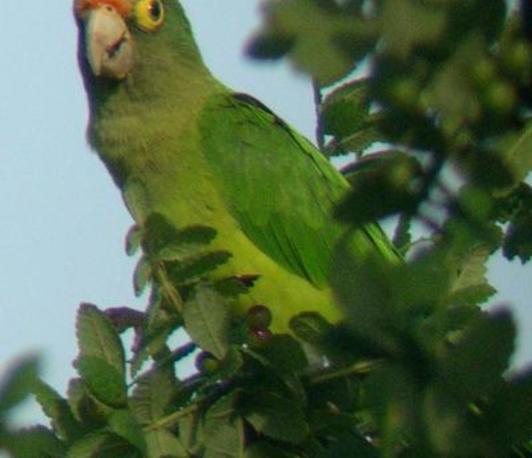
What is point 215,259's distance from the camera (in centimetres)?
249

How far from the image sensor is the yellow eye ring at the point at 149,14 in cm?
462

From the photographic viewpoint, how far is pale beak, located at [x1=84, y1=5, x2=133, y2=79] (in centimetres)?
441

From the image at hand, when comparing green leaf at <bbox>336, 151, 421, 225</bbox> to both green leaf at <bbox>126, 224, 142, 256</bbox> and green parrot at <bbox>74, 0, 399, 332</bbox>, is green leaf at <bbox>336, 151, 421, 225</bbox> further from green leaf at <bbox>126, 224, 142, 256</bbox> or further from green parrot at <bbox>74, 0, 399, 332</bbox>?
green parrot at <bbox>74, 0, 399, 332</bbox>

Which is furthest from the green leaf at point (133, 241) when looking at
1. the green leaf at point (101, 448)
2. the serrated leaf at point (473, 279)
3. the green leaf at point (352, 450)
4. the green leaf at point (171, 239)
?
the green leaf at point (352, 450)

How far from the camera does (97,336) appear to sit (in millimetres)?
2547

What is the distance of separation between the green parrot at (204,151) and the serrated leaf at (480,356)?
2.64 metres

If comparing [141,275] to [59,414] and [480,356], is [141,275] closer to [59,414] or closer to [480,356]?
[59,414]

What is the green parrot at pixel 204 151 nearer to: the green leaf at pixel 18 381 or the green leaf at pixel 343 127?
the green leaf at pixel 343 127

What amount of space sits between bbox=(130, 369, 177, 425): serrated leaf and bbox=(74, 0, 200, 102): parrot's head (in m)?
2.20

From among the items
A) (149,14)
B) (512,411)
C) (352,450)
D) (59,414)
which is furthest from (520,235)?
(149,14)

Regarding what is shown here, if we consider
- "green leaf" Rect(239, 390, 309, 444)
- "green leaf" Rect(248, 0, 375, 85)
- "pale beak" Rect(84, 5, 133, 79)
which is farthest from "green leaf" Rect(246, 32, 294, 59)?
"pale beak" Rect(84, 5, 133, 79)

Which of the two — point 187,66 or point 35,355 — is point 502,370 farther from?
point 187,66

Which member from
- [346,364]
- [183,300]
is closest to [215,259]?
[183,300]

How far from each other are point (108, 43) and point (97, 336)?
2.09 m
